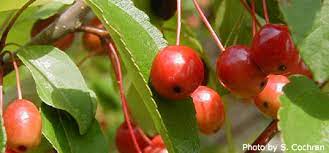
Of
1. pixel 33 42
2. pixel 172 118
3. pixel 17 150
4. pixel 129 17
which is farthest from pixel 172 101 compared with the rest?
pixel 33 42

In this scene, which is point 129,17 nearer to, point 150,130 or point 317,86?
point 317,86

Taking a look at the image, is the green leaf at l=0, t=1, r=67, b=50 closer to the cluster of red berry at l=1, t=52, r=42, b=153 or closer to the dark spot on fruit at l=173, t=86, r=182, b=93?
the cluster of red berry at l=1, t=52, r=42, b=153

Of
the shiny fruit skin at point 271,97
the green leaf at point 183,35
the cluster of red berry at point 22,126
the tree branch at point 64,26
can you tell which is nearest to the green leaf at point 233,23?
the green leaf at point 183,35

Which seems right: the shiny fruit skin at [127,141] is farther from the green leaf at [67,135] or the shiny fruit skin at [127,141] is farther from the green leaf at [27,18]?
the green leaf at [27,18]

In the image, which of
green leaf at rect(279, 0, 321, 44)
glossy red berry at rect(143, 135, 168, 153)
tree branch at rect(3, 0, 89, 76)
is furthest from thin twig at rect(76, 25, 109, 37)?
green leaf at rect(279, 0, 321, 44)

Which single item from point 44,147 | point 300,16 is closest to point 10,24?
point 44,147

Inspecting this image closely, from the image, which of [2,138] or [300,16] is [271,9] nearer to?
[300,16]
